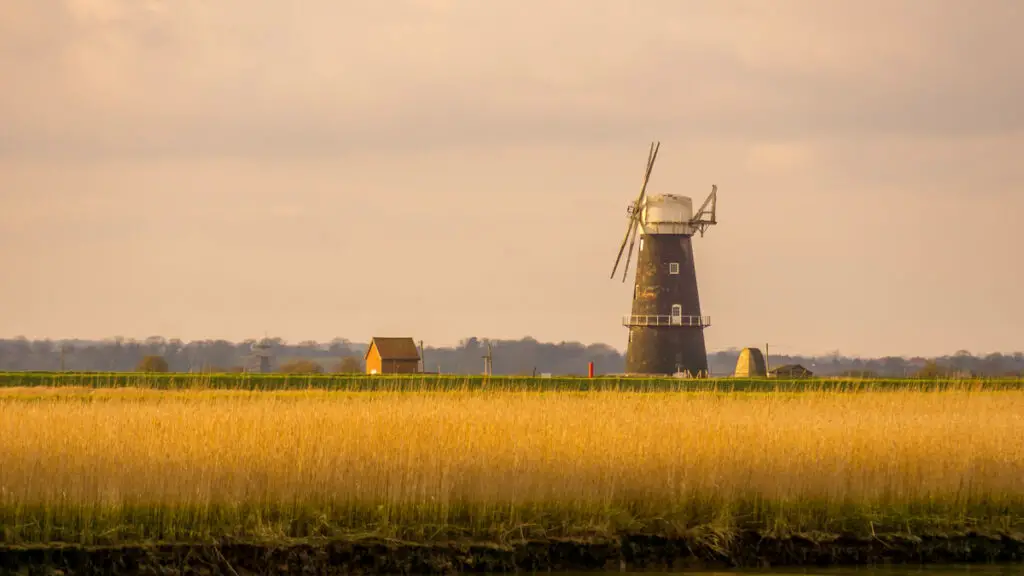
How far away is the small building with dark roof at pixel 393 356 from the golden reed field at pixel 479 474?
56512 mm

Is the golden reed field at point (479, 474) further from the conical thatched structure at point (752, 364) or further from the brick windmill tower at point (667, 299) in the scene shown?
the conical thatched structure at point (752, 364)

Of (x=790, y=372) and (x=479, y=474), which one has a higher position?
(x=790, y=372)

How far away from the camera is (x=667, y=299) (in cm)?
6062

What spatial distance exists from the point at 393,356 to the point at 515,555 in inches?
2463

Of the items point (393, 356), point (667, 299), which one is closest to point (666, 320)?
point (667, 299)

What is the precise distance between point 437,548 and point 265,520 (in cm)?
191

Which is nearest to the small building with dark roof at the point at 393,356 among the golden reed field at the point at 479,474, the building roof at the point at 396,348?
the building roof at the point at 396,348

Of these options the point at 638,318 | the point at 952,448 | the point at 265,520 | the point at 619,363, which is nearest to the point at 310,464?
the point at 265,520

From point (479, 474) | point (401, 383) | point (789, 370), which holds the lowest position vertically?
point (479, 474)

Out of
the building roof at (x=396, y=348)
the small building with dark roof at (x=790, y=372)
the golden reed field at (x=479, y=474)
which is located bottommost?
the golden reed field at (x=479, y=474)

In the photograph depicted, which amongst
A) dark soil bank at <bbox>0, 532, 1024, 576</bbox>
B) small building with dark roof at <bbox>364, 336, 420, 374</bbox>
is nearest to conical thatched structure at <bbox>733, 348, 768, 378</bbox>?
small building with dark roof at <bbox>364, 336, 420, 374</bbox>

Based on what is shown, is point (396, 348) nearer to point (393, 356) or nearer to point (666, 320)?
point (393, 356)

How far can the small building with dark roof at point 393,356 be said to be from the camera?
76.8 meters

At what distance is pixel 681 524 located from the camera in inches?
615
